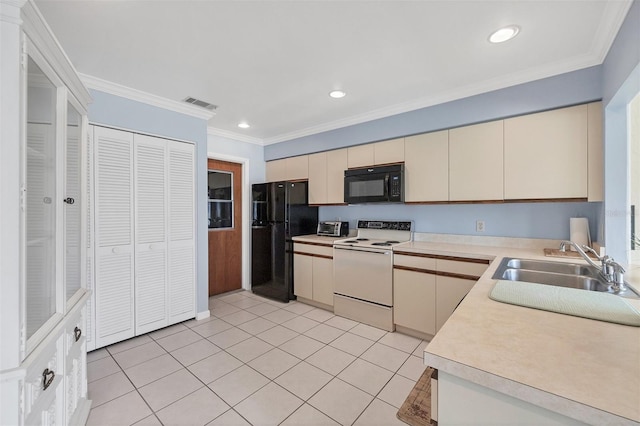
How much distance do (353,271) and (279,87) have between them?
2.09m

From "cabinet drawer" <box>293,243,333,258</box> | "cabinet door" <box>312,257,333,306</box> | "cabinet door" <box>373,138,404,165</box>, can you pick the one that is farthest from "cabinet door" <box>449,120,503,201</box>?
"cabinet door" <box>312,257,333,306</box>

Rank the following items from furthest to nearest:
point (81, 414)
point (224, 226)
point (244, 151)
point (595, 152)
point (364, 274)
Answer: point (244, 151), point (224, 226), point (364, 274), point (595, 152), point (81, 414)

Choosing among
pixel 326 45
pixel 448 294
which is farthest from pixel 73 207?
pixel 448 294

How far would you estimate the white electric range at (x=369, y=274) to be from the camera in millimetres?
2936

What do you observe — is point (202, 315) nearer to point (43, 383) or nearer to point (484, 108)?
point (43, 383)

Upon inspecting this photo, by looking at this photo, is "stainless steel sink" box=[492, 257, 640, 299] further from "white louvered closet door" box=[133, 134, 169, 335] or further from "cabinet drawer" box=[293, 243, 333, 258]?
"white louvered closet door" box=[133, 134, 169, 335]

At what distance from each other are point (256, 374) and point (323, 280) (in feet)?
4.95

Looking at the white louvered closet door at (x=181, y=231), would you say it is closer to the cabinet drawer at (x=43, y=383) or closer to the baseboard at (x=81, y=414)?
the baseboard at (x=81, y=414)

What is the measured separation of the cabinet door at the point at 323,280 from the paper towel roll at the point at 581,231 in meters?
2.33

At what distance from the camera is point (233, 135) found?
4.13 metres

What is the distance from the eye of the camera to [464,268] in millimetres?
2443

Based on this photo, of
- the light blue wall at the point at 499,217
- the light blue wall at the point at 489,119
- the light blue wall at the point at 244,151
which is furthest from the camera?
the light blue wall at the point at 244,151

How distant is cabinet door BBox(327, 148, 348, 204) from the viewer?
3627mm

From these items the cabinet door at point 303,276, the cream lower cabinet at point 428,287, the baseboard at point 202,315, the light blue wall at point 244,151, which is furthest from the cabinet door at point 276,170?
the cream lower cabinet at point 428,287
